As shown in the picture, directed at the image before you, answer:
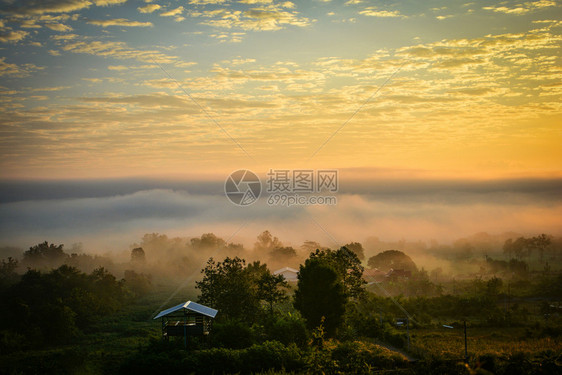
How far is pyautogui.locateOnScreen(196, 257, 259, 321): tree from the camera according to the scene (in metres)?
29.8

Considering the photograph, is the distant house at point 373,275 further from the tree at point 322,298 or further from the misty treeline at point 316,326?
the tree at point 322,298

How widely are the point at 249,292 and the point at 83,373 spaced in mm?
11085

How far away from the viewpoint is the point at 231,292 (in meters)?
30.0

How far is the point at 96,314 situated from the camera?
46.4 metres

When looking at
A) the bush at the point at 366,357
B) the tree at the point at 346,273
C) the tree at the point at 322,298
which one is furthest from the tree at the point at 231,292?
the bush at the point at 366,357

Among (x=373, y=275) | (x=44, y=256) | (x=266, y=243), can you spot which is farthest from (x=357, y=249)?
(x=44, y=256)

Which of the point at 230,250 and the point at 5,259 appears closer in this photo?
the point at 5,259

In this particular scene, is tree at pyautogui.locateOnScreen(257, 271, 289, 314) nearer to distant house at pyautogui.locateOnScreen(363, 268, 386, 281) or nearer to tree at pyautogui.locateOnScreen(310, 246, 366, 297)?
tree at pyautogui.locateOnScreen(310, 246, 366, 297)

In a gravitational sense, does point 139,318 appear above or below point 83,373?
below

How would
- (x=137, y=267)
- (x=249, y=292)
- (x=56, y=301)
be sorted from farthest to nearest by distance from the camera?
1. (x=137, y=267)
2. (x=56, y=301)
3. (x=249, y=292)

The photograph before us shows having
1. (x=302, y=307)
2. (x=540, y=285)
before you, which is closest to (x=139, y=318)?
(x=302, y=307)

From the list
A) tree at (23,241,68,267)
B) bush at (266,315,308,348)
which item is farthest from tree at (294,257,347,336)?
tree at (23,241,68,267)

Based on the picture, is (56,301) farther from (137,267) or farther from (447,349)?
(137,267)

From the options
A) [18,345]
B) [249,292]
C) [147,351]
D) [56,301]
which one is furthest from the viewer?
[56,301]
